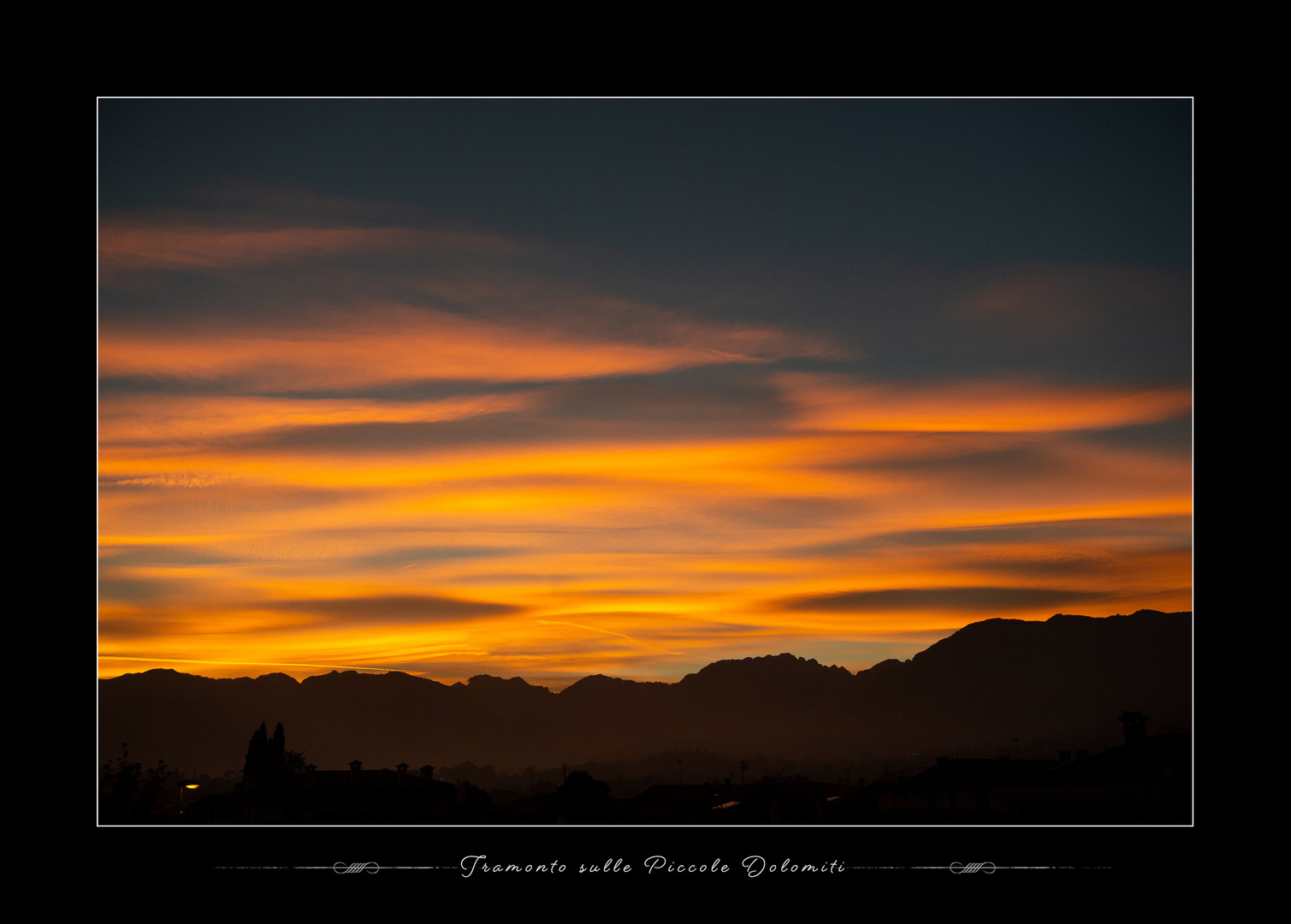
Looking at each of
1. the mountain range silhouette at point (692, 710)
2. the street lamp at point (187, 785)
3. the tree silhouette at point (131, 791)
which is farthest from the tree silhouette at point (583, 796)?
the tree silhouette at point (131, 791)

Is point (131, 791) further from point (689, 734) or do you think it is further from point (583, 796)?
point (689, 734)

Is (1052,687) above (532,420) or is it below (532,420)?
below

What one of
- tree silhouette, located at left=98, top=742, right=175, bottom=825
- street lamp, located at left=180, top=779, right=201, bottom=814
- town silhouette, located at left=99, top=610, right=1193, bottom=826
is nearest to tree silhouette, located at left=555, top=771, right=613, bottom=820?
town silhouette, located at left=99, top=610, right=1193, bottom=826

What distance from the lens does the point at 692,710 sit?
959 cm

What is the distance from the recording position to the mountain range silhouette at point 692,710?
9.11 m

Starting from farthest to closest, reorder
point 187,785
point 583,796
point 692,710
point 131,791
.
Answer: point 692,710
point 583,796
point 187,785
point 131,791

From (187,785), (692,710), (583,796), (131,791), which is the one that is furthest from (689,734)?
(131,791)

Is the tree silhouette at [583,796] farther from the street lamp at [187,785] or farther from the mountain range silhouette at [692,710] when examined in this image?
the street lamp at [187,785]

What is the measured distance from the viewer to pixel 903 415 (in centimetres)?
911

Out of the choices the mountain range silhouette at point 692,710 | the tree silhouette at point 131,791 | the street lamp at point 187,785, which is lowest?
the street lamp at point 187,785

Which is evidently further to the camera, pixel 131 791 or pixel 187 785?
pixel 187 785
